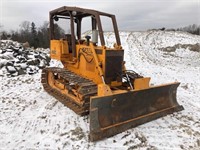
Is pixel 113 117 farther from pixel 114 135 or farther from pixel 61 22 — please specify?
pixel 61 22

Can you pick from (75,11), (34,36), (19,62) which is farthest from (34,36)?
(75,11)

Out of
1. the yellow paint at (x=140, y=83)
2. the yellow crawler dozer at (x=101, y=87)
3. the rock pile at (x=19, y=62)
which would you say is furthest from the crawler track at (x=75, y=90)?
the rock pile at (x=19, y=62)

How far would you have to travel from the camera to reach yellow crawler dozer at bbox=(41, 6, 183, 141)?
477cm

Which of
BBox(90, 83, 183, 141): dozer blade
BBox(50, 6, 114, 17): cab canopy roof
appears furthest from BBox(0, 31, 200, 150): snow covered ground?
BBox(50, 6, 114, 17): cab canopy roof

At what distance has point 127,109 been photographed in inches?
200

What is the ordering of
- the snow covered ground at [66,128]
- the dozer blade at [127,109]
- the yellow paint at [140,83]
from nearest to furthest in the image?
1. the snow covered ground at [66,128]
2. the dozer blade at [127,109]
3. the yellow paint at [140,83]

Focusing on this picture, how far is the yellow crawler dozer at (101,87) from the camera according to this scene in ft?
15.6

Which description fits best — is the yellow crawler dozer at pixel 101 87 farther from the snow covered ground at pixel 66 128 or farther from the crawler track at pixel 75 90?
the snow covered ground at pixel 66 128

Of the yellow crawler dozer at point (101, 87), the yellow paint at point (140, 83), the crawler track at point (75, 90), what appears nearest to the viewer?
the yellow crawler dozer at point (101, 87)

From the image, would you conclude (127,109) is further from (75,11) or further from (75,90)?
(75,11)

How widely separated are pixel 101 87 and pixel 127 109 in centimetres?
79

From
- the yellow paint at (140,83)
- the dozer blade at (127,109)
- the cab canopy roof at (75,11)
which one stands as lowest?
the dozer blade at (127,109)

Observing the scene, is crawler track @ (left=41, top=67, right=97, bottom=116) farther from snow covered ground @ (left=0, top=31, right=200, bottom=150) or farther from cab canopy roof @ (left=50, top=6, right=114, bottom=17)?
cab canopy roof @ (left=50, top=6, right=114, bottom=17)

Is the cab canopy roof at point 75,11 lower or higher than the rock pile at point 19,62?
higher
